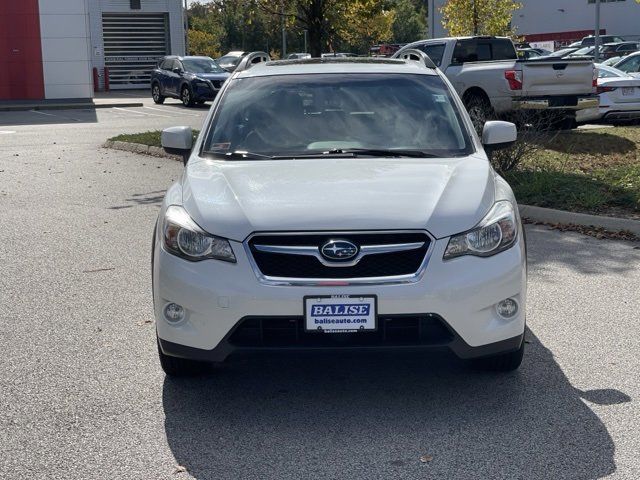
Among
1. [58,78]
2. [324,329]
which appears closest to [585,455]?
[324,329]

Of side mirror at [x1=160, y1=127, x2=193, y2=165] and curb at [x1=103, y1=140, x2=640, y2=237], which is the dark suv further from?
side mirror at [x1=160, y1=127, x2=193, y2=165]

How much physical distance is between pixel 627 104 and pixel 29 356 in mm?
15506

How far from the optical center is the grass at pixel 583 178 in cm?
1039

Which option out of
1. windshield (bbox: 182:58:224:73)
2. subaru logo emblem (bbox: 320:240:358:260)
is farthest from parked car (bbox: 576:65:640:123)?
windshield (bbox: 182:58:224:73)

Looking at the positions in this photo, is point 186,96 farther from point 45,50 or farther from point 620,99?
point 620,99

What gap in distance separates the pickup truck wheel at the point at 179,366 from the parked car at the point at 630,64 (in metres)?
17.8

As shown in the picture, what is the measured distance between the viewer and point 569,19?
221 ft

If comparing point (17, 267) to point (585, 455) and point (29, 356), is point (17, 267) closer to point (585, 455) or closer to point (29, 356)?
point (29, 356)

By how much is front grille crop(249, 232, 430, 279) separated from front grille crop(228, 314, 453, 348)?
234mm

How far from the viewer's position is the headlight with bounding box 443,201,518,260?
478 cm

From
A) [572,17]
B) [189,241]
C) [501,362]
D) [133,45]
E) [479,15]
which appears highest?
[572,17]

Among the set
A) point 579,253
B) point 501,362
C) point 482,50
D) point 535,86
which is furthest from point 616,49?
point 501,362

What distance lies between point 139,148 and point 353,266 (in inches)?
553

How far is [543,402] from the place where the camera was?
5062 millimetres
